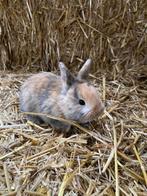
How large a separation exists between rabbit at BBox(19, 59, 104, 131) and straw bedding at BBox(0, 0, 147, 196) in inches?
3.6

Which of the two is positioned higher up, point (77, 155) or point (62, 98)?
point (62, 98)

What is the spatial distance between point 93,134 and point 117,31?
3.44ft

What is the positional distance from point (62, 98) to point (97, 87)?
67 cm

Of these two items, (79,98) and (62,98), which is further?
(62,98)

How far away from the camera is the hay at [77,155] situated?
2.33m

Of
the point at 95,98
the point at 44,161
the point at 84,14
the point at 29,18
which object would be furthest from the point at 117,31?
the point at 44,161

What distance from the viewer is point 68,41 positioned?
11.2ft

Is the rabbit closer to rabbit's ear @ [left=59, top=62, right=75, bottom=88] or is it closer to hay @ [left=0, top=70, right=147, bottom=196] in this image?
rabbit's ear @ [left=59, top=62, right=75, bottom=88]

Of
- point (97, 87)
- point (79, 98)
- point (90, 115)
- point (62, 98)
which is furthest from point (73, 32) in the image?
point (90, 115)

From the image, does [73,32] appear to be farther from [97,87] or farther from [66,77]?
[66,77]

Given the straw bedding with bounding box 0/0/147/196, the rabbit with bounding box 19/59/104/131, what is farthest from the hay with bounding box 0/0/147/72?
the rabbit with bounding box 19/59/104/131

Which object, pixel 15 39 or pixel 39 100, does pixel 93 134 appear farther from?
pixel 15 39

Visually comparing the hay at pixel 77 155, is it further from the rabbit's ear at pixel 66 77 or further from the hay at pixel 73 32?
the hay at pixel 73 32

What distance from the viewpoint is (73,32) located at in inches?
133
